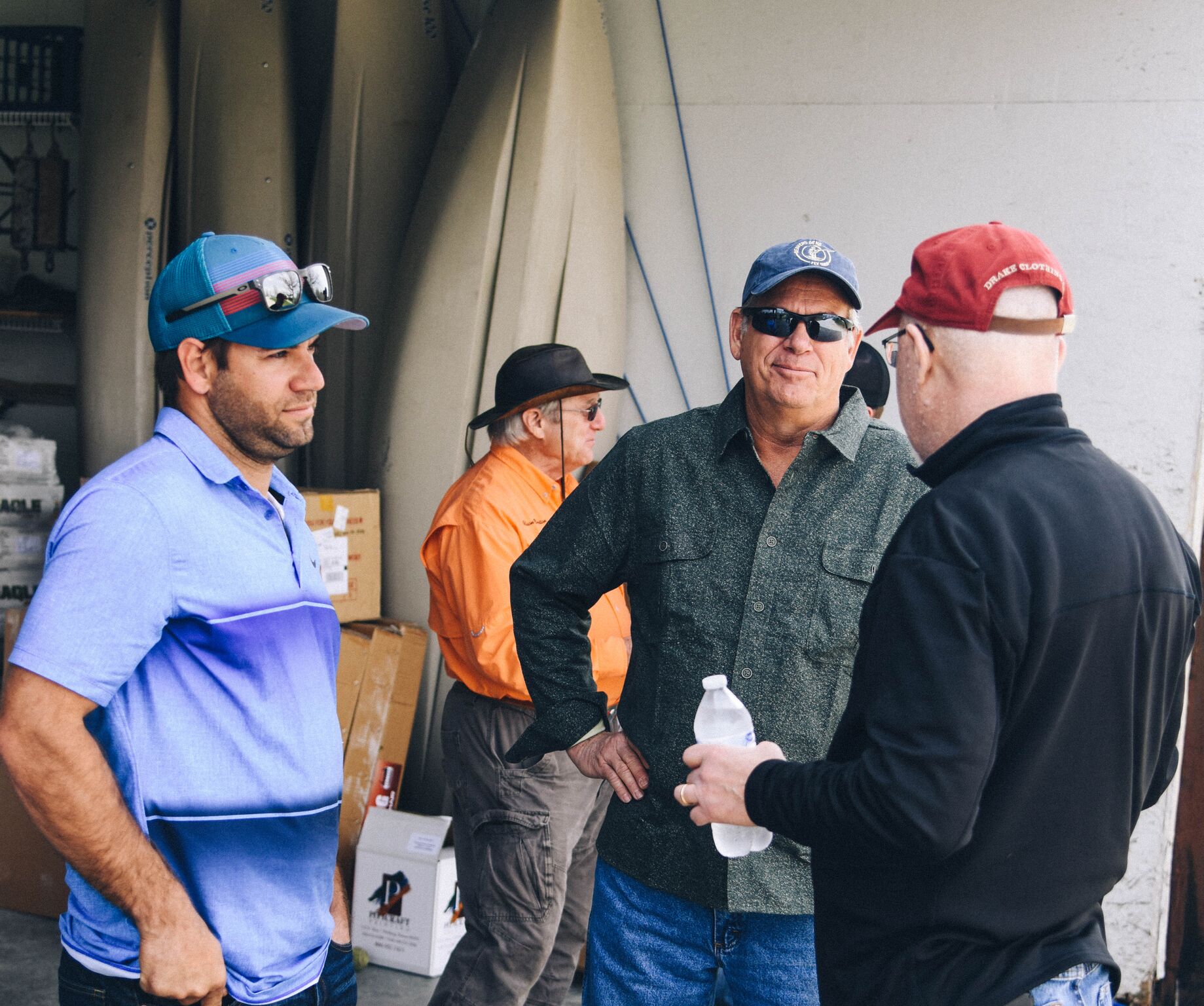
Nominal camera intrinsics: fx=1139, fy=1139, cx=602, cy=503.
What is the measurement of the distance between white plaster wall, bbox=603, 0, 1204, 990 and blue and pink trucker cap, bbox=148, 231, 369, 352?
2.53 m

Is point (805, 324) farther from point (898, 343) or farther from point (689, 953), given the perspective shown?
point (689, 953)

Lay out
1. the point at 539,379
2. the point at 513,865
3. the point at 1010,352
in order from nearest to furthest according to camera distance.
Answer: the point at 1010,352 → the point at 513,865 → the point at 539,379

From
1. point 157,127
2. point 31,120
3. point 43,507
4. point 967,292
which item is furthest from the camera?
point 31,120

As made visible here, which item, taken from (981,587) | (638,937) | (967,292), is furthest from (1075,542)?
(638,937)

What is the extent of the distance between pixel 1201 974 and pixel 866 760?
3207 mm

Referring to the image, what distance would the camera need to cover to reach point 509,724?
111 inches

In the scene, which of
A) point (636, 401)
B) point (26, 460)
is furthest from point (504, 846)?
point (26, 460)

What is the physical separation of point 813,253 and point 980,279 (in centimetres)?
66

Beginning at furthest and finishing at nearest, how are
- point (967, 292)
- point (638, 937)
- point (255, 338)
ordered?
point (638, 937) < point (255, 338) < point (967, 292)

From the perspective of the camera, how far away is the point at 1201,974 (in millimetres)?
3684

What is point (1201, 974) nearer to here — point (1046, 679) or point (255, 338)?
point (1046, 679)

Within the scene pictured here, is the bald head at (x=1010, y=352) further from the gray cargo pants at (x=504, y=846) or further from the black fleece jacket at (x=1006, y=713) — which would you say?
the gray cargo pants at (x=504, y=846)

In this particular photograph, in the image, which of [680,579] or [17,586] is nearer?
[680,579]

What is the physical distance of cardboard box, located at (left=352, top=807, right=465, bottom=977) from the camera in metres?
3.51
